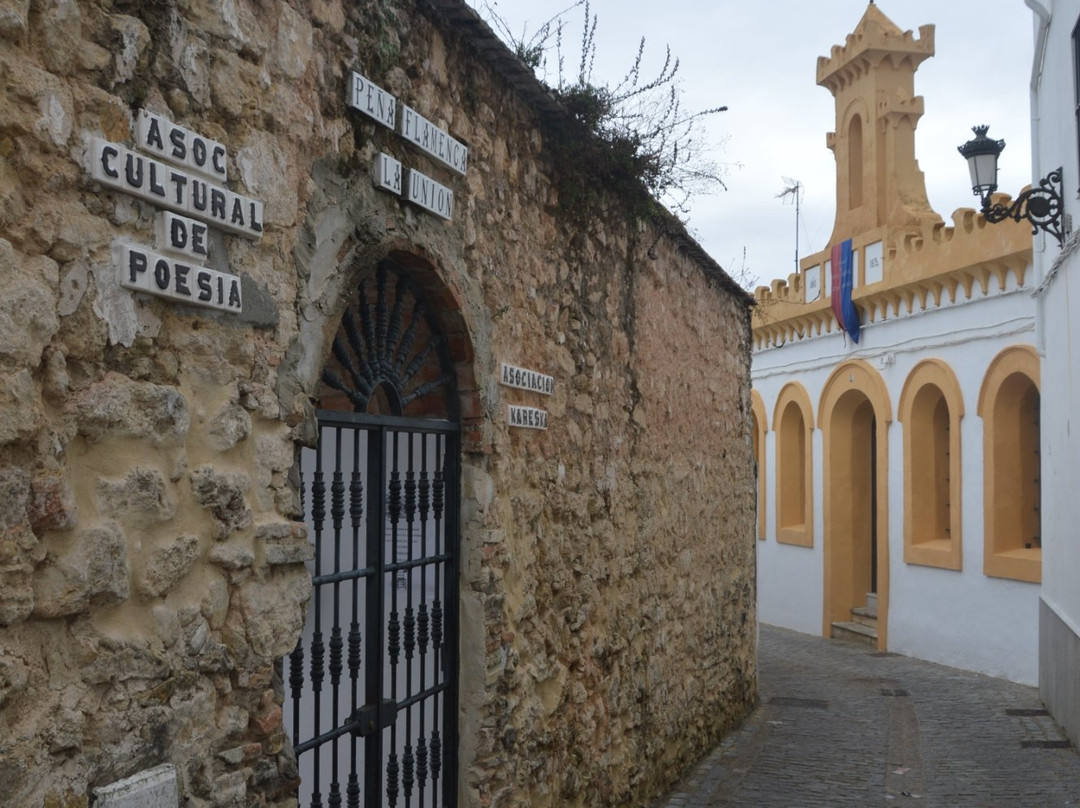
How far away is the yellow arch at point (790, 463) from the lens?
18438 millimetres

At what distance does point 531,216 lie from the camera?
525 centimetres

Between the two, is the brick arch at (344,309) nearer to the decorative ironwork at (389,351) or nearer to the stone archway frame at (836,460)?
the decorative ironwork at (389,351)

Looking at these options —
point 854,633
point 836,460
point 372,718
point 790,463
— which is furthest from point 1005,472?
point 372,718

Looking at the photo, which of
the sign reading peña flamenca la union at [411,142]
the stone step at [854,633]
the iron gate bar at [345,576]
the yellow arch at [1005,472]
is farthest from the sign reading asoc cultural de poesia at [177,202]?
the stone step at [854,633]

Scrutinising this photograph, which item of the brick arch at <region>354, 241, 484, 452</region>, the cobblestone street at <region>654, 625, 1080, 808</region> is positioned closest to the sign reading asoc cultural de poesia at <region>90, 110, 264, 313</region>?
the brick arch at <region>354, 241, 484, 452</region>

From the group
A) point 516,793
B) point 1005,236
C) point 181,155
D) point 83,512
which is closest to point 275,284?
point 181,155

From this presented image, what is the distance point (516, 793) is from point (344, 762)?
111 centimetres

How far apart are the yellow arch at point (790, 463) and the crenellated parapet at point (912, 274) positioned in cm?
108

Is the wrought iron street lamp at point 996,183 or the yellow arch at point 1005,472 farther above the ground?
the wrought iron street lamp at point 996,183

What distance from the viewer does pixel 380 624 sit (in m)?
4.14

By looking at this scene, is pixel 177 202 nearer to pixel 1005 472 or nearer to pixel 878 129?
pixel 1005 472

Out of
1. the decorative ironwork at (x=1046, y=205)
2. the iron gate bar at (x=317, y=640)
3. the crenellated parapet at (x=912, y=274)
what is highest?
the crenellated parapet at (x=912, y=274)

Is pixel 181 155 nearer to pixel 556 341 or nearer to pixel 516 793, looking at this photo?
pixel 556 341

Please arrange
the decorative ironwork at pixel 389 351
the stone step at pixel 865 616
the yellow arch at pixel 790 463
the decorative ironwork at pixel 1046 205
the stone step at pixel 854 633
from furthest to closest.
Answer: the yellow arch at pixel 790 463
the stone step at pixel 865 616
the stone step at pixel 854 633
the decorative ironwork at pixel 1046 205
the decorative ironwork at pixel 389 351
